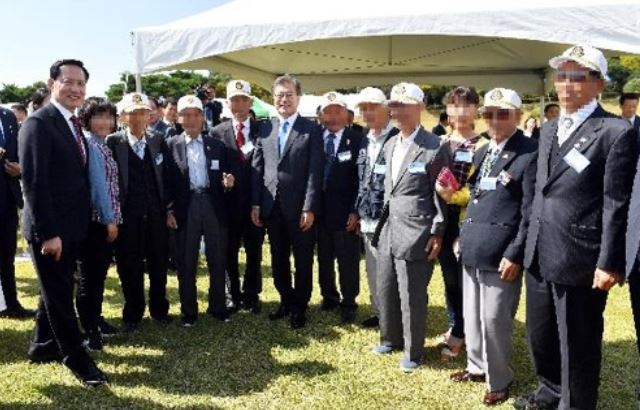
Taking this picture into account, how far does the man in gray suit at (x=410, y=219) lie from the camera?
13.0 ft

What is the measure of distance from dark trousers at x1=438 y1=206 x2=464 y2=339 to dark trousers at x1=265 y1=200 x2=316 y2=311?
1179 millimetres

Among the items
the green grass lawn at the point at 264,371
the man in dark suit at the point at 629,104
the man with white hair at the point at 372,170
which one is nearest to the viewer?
the green grass lawn at the point at 264,371

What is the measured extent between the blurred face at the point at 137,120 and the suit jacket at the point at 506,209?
2764 millimetres

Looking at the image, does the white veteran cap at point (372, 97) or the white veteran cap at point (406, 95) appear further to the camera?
the white veteran cap at point (372, 97)

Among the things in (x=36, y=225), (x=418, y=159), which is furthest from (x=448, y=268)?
(x=36, y=225)

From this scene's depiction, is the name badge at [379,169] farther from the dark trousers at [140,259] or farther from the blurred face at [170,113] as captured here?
the blurred face at [170,113]

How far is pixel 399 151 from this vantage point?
4145mm

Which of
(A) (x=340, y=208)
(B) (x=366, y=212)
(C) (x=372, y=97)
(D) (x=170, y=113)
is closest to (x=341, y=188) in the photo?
(A) (x=340, y=208)

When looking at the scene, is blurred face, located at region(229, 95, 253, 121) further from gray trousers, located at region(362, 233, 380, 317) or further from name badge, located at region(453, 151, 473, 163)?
name badge, located at region(453, 151, 473, 163)

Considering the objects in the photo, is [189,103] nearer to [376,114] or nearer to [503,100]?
[376,114]

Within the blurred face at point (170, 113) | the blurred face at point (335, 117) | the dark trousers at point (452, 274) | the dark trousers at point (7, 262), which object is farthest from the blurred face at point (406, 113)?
the blurred face at point (170, 113)

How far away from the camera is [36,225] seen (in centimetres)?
359

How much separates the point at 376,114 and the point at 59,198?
8.17ft

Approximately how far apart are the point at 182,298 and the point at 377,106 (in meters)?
2.37
